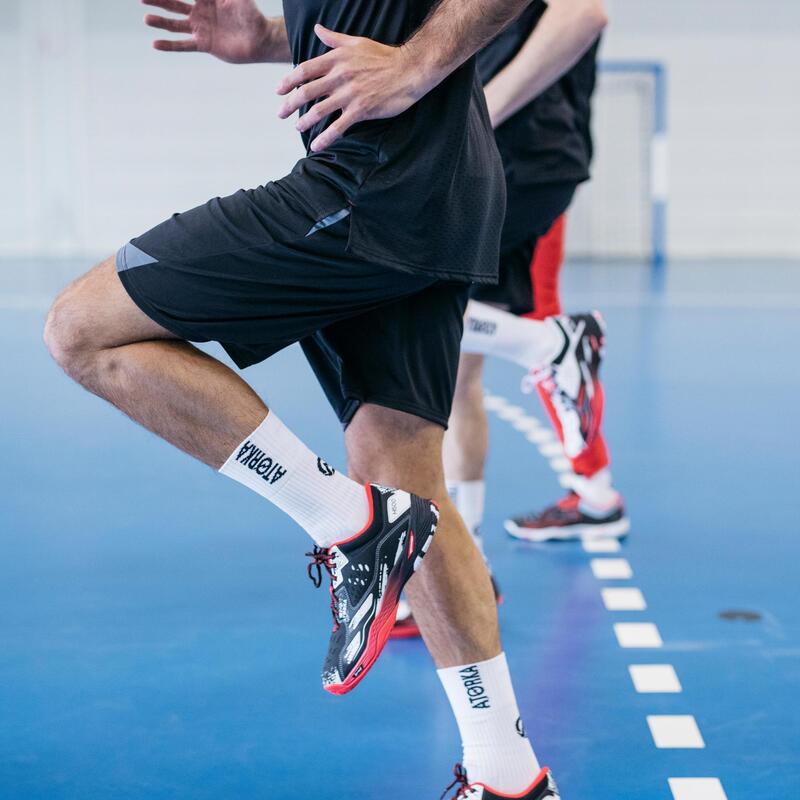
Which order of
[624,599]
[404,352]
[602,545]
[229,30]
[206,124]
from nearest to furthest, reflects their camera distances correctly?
[404,352], [229,30], [624,599], [602,545], [206,124]

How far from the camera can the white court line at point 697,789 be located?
196 centimetres

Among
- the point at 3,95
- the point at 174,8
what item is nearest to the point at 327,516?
the point at 174,8

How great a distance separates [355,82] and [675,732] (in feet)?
4.18

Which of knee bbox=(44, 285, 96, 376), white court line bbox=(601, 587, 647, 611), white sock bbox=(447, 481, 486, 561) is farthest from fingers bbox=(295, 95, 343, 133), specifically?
white court line bbox=(601, 587, 647, 611)

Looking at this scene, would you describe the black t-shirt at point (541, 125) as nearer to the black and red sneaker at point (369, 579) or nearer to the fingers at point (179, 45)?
the fingers at point (179, 45)

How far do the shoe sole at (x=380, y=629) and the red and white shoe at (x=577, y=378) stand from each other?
1.52 metres

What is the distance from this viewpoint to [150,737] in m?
2.20

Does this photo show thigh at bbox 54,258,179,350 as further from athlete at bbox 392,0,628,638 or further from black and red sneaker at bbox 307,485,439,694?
athlete at bbox 392,0,628,638

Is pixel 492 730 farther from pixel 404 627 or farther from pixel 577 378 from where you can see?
pixel 577 378

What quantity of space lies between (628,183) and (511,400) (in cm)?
942

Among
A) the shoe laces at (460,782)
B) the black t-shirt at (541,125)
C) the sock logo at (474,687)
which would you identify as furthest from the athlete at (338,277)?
the black t-shirt at (541,125)

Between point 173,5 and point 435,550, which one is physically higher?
point 173,5

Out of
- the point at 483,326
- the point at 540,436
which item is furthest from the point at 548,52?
the point at 540,436

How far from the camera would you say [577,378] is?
10.7 feet
